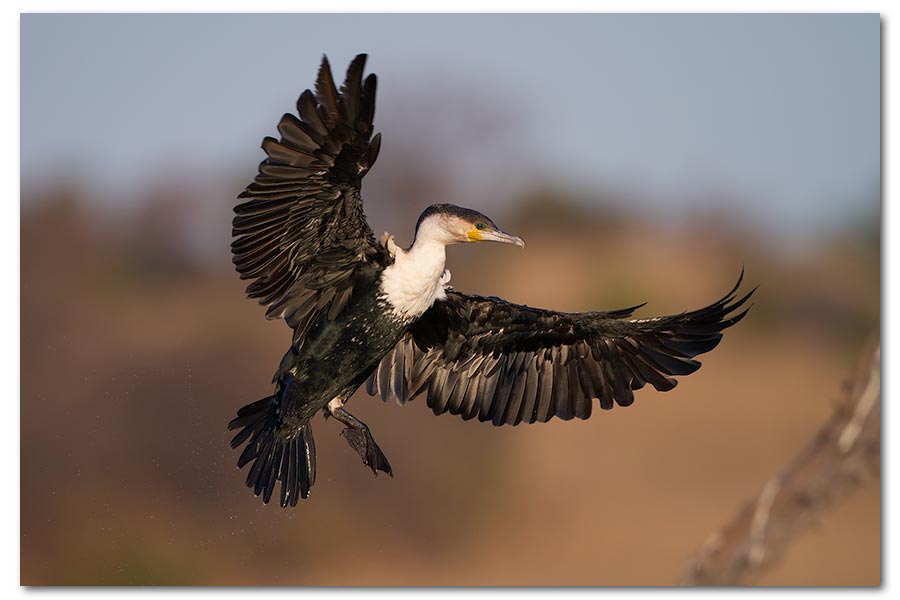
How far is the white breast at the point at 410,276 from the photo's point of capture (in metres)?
3.52

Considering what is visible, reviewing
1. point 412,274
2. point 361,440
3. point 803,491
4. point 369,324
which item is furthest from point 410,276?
point 803,491

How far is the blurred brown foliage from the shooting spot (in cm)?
603

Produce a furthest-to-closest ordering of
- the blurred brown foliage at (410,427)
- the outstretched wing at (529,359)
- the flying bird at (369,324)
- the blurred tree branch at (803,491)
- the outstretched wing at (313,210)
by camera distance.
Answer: the blurred brown foliage at (410,427) < the blurred tree branch at (803,491) < the outstretched wing at (529,359) < the flying bird at (369,324) < the outstretched wing at (313,210)

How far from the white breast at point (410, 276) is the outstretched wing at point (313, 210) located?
49mm

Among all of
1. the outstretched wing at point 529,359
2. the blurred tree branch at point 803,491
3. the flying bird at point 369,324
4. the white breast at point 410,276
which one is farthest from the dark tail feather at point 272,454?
the blurred tree branch at point 803,491

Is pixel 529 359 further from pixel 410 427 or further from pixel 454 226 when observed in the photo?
pixel 410 427

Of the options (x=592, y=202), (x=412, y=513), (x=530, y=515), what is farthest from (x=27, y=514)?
(x=592, y=202)

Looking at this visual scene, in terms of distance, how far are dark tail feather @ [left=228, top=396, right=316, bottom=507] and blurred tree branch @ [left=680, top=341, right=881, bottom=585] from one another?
5.04ft

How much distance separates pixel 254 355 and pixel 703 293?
2566 millimetres

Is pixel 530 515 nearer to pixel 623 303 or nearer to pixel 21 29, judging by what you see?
pixel 623 303

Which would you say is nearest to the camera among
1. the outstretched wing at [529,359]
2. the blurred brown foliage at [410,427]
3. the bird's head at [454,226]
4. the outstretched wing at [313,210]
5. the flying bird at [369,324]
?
the outstretched wing at [313,210]

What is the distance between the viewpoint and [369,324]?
11.6ft

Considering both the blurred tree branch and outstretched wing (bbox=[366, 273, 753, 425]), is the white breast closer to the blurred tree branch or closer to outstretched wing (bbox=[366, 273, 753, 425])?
outstretched wing (bbox=[366, 273, 753, 425])

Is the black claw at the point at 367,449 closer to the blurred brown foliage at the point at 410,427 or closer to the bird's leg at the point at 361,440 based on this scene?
the bird's leg at the point at 361,440
